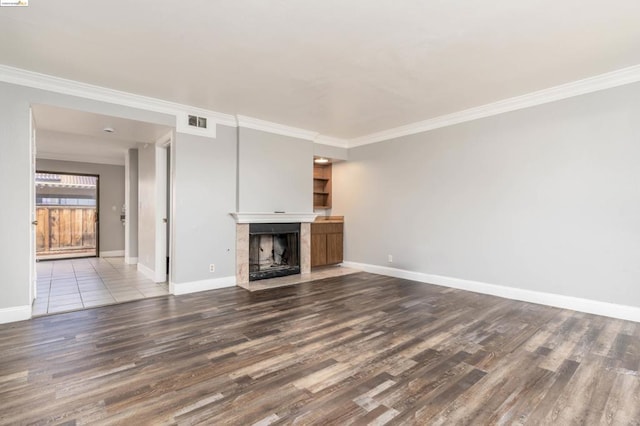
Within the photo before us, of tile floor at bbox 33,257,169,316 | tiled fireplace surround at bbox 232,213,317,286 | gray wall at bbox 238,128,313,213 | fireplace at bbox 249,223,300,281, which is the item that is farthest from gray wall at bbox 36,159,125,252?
gray wall at bbox 238,128,313,213

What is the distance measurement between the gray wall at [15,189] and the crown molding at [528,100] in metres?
5.06

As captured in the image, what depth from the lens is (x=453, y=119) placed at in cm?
486

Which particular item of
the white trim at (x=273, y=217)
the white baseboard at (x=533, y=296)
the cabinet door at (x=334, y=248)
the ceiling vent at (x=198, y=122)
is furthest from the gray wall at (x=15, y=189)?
the white baseboard at (x=533, y=296)

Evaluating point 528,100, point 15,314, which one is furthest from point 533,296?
point 15,314

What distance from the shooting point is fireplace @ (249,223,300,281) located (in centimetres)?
541

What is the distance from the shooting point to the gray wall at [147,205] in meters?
5.38

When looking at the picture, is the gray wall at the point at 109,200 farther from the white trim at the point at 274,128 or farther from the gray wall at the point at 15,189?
the white trim at the point at 274,128

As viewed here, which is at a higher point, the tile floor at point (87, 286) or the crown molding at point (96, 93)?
the crown molding at point (96, 93)

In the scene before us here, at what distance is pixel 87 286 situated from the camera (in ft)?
15.9

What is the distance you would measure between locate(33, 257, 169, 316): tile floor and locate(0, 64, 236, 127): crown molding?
254 centimetres

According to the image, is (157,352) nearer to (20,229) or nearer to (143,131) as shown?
(20,229)

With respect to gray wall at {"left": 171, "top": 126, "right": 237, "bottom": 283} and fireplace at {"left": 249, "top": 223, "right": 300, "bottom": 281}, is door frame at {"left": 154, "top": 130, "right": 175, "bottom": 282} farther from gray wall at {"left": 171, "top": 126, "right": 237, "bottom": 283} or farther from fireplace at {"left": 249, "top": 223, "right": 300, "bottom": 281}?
fireplace at {"left": 249, "top": 223, "right": 300, "bottom": 281}

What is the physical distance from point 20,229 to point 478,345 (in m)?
4.79

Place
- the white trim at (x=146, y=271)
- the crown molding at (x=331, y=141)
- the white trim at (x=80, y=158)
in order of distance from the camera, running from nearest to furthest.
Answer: the white trim at (x=146, y=271) → the crown molding at (x=331, y=141) → the white trim at (x=80, y=158)
